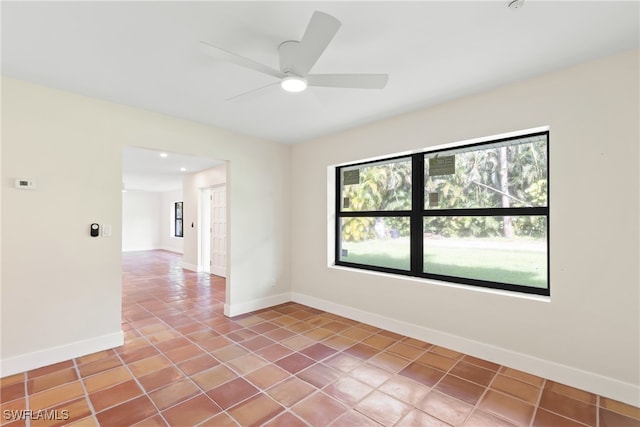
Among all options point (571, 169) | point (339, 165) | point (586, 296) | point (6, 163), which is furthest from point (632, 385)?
point (6, 163)

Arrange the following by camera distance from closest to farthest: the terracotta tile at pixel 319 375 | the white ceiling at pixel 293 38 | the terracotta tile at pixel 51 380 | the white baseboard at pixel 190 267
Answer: the white ceiling at pixel 293 38 → the terracotta tile at pixel 51 380 → the terracotta tile at pixel 319 375 → the white baseboard at pixel 190 267

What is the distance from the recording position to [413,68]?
234 cm

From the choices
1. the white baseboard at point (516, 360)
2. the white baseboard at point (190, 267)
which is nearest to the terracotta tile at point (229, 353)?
the white baseboard at point (516, 360)

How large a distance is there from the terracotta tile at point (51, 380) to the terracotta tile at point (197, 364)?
0.84 metres

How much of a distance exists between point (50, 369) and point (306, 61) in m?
3.34

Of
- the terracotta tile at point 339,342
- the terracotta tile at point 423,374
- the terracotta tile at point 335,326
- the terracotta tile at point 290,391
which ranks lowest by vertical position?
the terracotta tile at point 335,326

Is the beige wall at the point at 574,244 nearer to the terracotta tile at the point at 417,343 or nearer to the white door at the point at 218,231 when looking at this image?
the terracotta tile at the point at 417,343

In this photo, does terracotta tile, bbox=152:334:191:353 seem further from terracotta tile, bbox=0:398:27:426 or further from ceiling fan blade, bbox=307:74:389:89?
ceiling fan blade, bbox=307:74:389:89

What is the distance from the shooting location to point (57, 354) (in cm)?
268

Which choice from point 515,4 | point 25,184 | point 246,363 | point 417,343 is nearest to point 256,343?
point 246,363

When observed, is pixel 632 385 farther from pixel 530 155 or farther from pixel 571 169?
pixel 530 155

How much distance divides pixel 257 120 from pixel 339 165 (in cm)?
132

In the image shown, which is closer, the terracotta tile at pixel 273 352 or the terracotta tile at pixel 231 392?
the terracotta tile at pixel 231 392

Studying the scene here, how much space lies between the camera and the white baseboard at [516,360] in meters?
2.15
